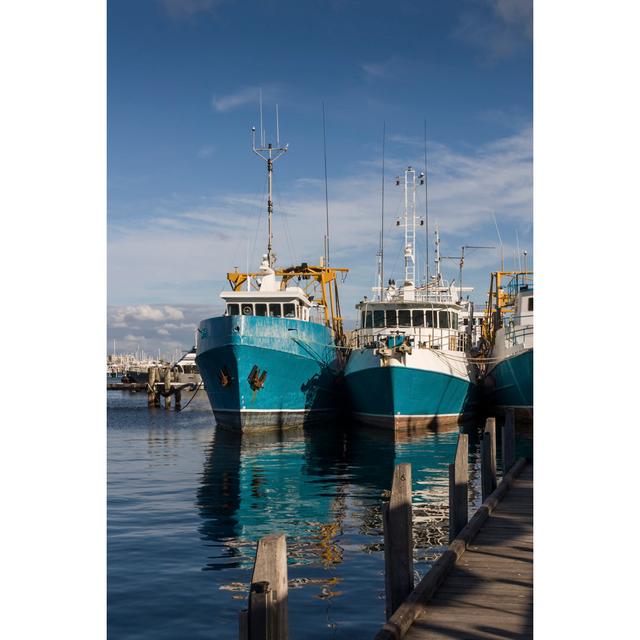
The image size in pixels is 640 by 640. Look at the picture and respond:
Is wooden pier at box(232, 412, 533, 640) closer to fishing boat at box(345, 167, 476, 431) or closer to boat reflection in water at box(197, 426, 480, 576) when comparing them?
boat reflection in water at box(197, 426, 480, 576)

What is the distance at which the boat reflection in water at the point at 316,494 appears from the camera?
1041 cm

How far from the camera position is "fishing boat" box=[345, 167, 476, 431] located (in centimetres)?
2555

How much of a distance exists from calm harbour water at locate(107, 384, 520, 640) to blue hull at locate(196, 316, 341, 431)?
2.44 metres

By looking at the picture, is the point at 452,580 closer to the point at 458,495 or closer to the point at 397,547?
the point at 397,547

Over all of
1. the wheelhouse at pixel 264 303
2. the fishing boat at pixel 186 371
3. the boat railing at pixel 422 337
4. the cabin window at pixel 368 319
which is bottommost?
the fishing boat at pixel 186 371

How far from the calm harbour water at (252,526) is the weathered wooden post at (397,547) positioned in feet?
2.63

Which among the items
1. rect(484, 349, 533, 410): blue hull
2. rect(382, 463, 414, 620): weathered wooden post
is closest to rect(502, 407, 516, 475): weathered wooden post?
rect(382, 463, 414, 620): weathered wooden post

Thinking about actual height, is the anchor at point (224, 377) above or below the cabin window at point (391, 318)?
below

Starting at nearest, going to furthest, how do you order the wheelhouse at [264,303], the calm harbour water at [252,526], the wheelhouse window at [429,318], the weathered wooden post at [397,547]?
the weathered wooden post at [397,547]
the calm harbour water at [252,526]
the wheelhouse at [264,303]
the wheelhouse window at [429,318]

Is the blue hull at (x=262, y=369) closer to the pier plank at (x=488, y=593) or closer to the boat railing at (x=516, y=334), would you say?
the boat railing at (x=516, y=334)

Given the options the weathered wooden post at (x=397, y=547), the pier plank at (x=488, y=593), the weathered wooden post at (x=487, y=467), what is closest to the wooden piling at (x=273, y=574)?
the pier plank at (x=488, y=593)
